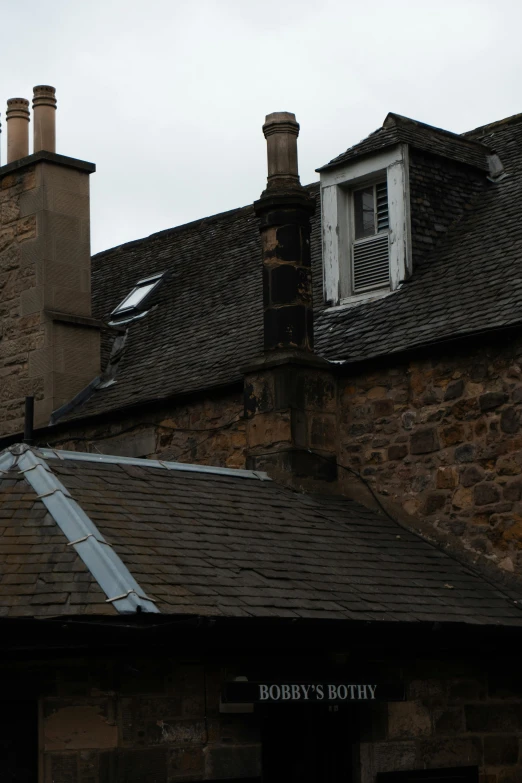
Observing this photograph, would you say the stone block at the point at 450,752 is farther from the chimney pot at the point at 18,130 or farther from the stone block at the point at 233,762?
the chimney pot at the point at 18,130

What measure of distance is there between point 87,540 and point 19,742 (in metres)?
1.20

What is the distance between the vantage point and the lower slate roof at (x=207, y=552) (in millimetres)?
7496

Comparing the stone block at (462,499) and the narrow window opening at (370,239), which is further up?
the narrow window opening at (370,239)

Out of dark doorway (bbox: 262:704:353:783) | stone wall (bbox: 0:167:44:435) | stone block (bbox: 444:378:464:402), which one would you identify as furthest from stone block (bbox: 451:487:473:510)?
stone wall (bbox: 0:167:44:435)

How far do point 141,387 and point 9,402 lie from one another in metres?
1.84

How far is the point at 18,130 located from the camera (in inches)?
592

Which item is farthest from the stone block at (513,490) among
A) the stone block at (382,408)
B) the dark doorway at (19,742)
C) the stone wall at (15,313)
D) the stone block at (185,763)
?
the stone wall at (15,313)

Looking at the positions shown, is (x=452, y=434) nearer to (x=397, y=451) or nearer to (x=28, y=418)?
(x=397, y=451)

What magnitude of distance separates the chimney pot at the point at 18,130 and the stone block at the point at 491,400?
6.98 m

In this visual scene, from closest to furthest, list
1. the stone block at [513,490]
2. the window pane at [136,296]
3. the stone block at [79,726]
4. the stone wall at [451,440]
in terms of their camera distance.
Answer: the stone block at [79,726], the stone block at [513,490], the stone wall at [451,440], the window pane at [136,296]

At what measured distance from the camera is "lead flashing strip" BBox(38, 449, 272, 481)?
368 inches

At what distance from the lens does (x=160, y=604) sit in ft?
23.8

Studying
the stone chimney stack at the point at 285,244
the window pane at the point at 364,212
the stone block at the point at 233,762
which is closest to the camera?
the stone block at the point at 233,762

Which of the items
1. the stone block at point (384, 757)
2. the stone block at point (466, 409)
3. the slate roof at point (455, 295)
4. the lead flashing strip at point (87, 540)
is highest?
the slate roof at point (455, 295)
